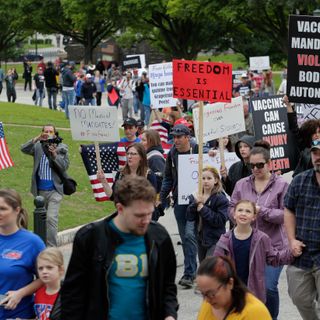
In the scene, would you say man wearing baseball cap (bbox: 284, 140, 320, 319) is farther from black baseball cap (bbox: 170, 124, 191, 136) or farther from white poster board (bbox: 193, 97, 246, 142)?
white poster board (bbox: 193, 97, 246, 142)

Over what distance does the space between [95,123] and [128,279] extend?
6925 millimetres

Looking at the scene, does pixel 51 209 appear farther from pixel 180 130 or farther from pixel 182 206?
pixel 180 130

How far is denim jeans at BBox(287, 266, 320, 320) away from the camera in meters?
8.20

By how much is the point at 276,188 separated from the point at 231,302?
3.33 meters

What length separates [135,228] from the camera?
218 inches

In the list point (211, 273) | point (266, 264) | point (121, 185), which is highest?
point (121, 185)

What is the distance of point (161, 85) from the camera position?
68.4 ft

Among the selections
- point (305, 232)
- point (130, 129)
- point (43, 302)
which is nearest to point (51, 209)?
point (130, 129)

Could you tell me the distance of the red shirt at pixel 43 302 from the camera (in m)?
7.05

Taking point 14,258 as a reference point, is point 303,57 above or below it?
above

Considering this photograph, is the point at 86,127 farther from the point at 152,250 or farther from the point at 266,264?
the point at 152,250

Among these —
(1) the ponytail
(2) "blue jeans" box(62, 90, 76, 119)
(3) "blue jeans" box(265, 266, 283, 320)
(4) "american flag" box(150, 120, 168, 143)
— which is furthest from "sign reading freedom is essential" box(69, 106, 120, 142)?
(2) "blue jeans" box(62, 90, 76, 119)

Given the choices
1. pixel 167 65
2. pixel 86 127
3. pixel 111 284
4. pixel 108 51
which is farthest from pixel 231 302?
pixel 108 51

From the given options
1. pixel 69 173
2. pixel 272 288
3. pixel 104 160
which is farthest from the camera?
pixel 69 173
